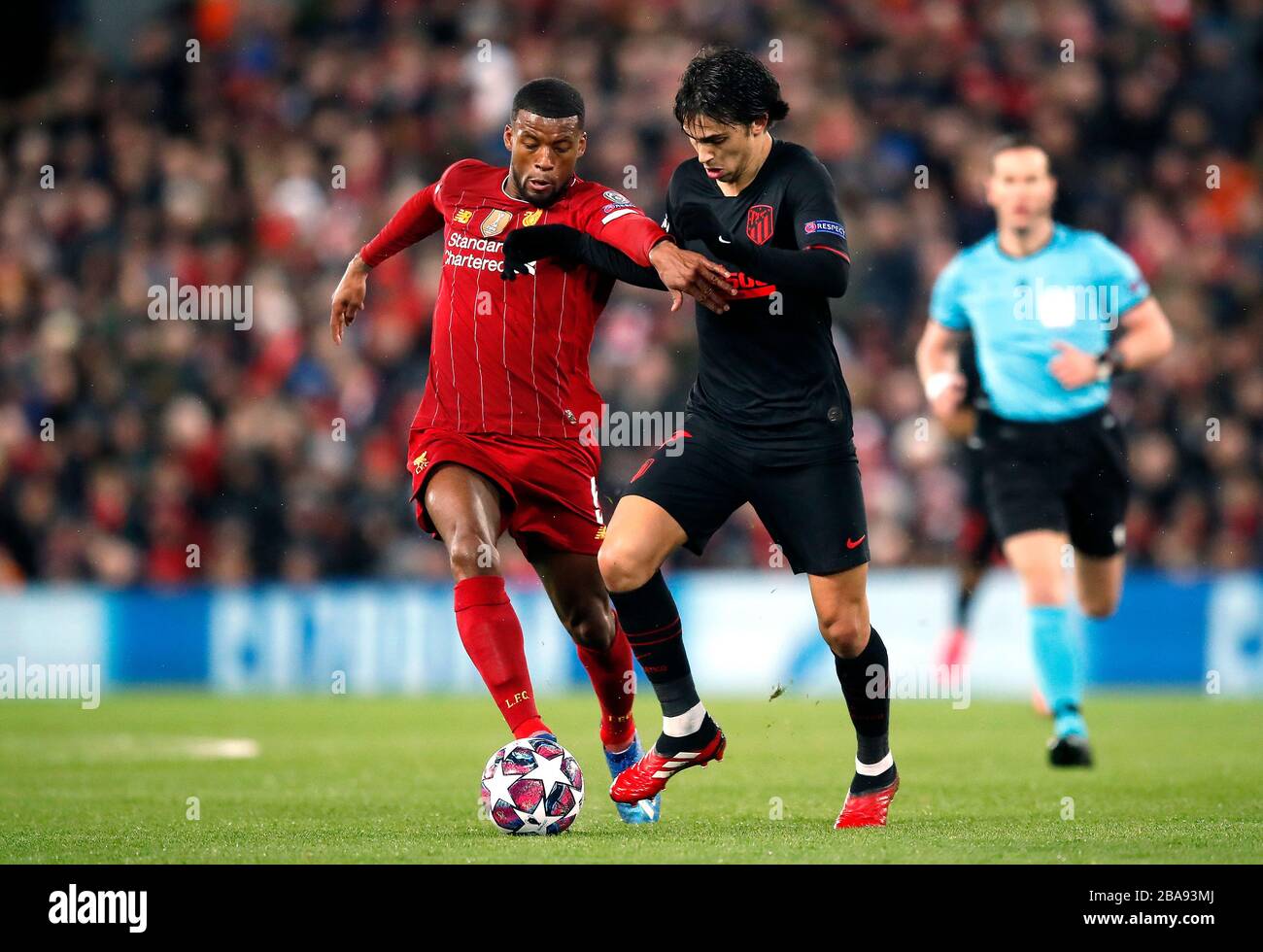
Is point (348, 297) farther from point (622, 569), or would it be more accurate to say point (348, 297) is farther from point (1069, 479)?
point (1069, 479)

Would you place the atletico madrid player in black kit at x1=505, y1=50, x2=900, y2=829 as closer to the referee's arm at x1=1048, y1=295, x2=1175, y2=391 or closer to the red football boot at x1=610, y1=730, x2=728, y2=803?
the red football boot at x1=610, y1=730, x2=728, y2=803

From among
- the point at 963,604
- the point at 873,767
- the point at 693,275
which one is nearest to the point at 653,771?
the point at 873,767

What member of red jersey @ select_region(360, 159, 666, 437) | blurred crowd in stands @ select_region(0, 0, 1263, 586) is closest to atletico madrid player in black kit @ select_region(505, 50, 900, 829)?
red jersey @ select_region(360, 159, 666, 437)

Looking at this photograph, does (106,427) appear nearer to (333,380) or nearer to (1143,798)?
(333,380)

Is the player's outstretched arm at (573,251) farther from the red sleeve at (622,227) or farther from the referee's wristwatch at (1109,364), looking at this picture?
the referee's wristwatch at (1109,364)

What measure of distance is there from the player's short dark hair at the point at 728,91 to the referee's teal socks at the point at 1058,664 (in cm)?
369

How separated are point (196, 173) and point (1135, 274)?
418 inches

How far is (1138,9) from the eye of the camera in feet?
59.4

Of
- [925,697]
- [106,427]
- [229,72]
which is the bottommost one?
[925,697]

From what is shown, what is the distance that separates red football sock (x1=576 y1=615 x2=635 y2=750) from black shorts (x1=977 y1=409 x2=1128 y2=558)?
2.84 meters

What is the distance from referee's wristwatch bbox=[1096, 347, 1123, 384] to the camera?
8.78 metres

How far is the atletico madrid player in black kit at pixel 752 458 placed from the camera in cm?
610

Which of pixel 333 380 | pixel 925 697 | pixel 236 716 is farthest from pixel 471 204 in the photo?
pixel 333 380

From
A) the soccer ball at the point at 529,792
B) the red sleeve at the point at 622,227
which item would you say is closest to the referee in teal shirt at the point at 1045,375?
the red sleeve at the point at 622,227
